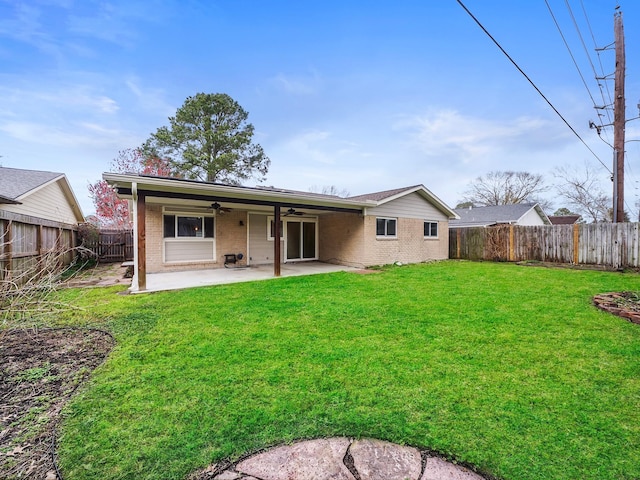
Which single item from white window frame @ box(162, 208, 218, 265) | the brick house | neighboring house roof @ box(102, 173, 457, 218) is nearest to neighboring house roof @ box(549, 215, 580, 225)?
the brick house

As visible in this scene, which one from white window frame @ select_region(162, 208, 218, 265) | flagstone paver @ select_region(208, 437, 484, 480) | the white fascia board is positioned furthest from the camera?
white window frame @ select_region(162, 208, 218, 265)

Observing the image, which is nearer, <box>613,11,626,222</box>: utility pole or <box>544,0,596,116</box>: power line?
<box>544,0,596,116</box>: power line

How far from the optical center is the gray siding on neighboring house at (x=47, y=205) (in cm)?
1007

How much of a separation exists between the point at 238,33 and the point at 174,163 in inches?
527

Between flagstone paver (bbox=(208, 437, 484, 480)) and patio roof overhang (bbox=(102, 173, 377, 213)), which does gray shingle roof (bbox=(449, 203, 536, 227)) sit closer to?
patio roof overhang (bbox=(102, 173, 377, 213))

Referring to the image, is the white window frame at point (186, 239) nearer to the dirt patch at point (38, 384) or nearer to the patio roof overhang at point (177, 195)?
the patio roof overhang at point (177, 195)

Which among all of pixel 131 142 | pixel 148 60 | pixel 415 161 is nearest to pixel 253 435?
pixel 148 60

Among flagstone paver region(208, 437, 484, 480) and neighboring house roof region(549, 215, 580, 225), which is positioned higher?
neighboring house roof region(549, 215, 580, 225)

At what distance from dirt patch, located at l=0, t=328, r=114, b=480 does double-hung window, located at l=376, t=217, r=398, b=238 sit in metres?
9.73

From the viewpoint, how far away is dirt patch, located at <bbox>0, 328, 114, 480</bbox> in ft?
6.04

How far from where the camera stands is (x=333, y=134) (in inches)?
609

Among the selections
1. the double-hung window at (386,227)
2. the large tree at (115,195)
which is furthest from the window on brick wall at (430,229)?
the large tree at (115,195)

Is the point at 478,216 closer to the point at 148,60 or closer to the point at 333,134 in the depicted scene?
the point at 333,134

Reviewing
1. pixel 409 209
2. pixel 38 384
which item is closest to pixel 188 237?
pixel 38 384
